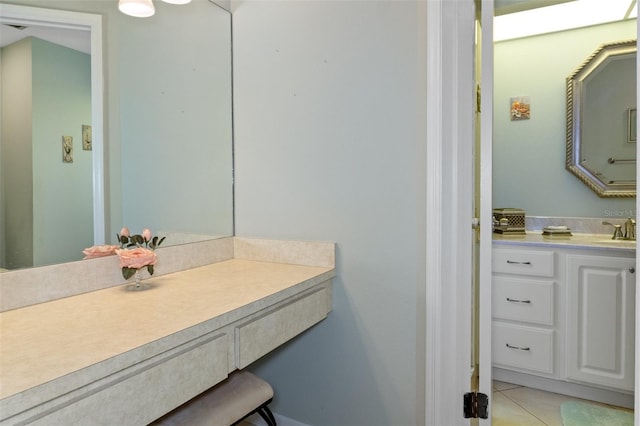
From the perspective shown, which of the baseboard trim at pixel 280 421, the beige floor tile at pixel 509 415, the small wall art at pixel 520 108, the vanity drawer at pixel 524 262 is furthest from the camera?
the small wall art at pixel 520 108

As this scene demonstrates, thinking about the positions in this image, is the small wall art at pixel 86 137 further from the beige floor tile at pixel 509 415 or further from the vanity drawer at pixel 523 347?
the vanity drawer at pixel 523 347

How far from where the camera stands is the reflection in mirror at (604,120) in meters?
2.42

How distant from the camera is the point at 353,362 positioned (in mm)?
1630

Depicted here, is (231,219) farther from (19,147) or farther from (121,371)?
(121,371)

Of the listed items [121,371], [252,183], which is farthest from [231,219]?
[121,371]

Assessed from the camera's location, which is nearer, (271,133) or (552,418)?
(271,133)

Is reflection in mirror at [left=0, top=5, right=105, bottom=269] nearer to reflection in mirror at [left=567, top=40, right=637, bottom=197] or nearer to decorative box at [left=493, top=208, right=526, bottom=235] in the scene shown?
decorative box at [left=493, top=208, right=526, bottom=235]

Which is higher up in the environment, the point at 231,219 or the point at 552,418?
the point at 231,219

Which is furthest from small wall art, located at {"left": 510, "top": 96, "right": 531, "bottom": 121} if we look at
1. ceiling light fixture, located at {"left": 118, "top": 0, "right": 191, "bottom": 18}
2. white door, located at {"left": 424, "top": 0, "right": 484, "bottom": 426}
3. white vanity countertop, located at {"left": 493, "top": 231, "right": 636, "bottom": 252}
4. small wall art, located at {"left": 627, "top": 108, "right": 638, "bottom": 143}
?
ceiling light fixture, located at {"left": 118, "top": 0, "right": 191, "bottom": 18}

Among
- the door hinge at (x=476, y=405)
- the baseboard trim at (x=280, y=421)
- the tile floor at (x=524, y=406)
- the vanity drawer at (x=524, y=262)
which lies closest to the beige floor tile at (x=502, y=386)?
the tile floor at (x=524, y=406)

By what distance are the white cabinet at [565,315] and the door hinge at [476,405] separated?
0.82 metres

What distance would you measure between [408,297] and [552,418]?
1173 mm

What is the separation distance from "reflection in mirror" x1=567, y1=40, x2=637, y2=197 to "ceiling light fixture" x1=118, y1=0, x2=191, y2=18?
2.50 m

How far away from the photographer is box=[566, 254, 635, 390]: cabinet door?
1991 mm
